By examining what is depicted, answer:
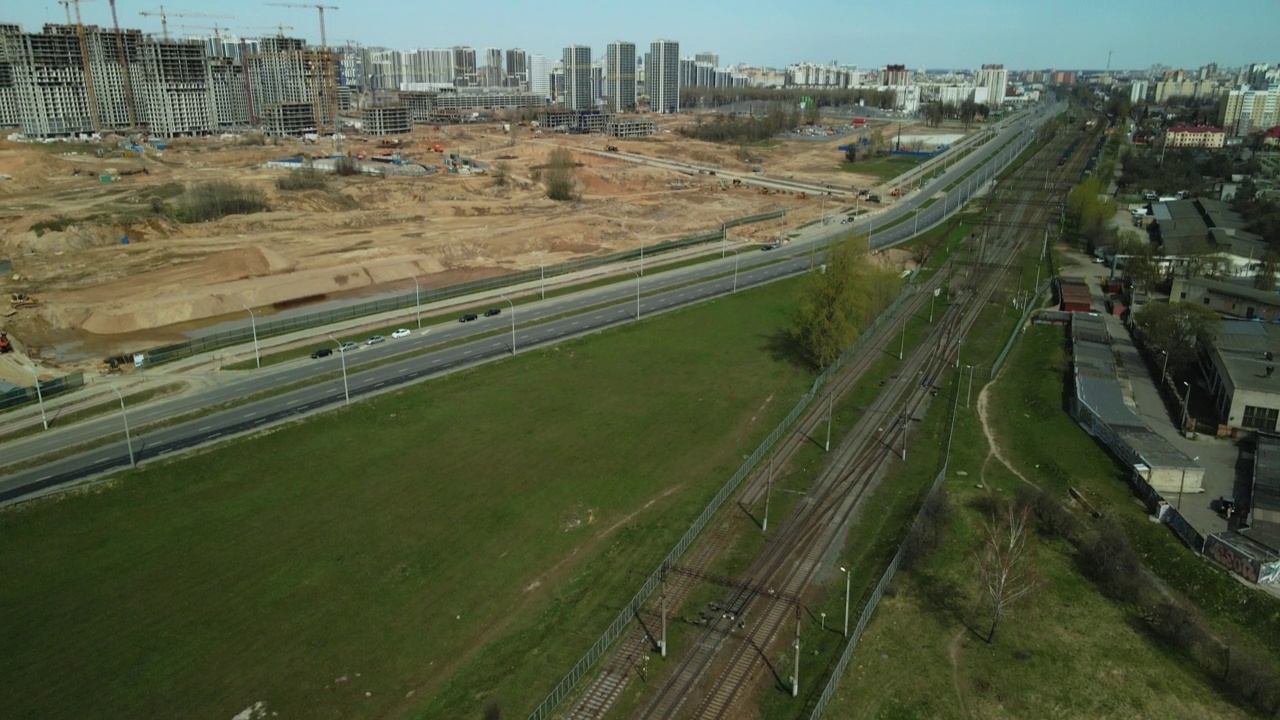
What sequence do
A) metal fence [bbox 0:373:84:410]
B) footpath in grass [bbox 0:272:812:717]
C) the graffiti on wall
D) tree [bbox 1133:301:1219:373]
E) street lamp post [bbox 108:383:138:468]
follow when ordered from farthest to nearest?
tree [bbox 1133:301:1219:373], metal fence [bbox 0:373:84:410], street lamp post [bbox 108:383:138:468], the graffiti on wall, footpath in grass [bbox 0:272:812:717]

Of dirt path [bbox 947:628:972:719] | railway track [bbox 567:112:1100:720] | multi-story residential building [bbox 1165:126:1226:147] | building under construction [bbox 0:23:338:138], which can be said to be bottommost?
dirt path [bbox 947:628:972:719]

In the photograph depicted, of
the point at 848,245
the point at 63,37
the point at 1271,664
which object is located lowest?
the point at 1271,664

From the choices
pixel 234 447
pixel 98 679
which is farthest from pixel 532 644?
pixel 234 447

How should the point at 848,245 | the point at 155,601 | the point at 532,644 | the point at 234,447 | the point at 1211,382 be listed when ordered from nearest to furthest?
the point at 532,644, the point at 155,601, the point at 234,447, the point at 1211,382, the point at 848,245

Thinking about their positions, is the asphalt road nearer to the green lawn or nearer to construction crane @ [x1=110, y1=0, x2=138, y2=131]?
the green lawn

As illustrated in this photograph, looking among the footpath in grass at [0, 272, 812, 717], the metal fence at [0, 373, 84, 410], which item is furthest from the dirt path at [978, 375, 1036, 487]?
the metal fence at [0, 373, 84, 410]

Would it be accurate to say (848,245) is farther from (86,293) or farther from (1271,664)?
(86,293)

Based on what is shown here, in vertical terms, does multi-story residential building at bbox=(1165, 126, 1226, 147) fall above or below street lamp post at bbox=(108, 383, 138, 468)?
above

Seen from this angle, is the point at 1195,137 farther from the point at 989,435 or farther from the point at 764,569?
the point at 764,569
